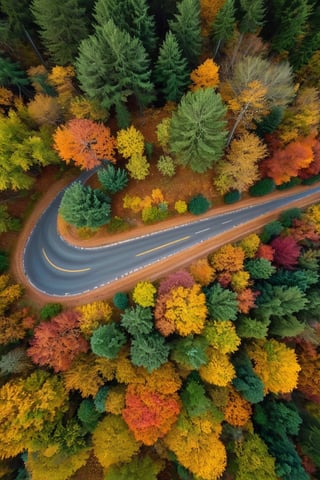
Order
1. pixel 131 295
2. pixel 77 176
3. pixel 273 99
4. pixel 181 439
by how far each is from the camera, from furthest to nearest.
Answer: pixel 77 176, pixel 131 295, pixel 273 99, pixel 181 439

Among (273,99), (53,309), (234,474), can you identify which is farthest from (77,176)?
(234,474)

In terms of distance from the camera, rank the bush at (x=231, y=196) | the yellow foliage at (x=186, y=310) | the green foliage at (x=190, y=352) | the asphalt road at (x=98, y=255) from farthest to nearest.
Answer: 1. the bush at (x=231, y=196)
2. the asphalt road at (x=98, y=255)
3. the yellow foliage at (x=186, y=310)
4. the green foliage at (x=190, y=352)

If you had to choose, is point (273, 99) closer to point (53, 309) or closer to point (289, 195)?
point (289, 195)

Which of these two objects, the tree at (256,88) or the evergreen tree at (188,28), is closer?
the evergreen tree at (188,28)

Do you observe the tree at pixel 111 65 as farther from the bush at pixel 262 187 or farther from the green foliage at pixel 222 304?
the green foliage at pixel 222 304

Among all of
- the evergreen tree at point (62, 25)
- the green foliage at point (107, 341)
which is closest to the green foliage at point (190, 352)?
the green foliage at point (107, 341)

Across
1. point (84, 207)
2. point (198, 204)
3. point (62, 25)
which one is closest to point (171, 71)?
point (62, 25)
